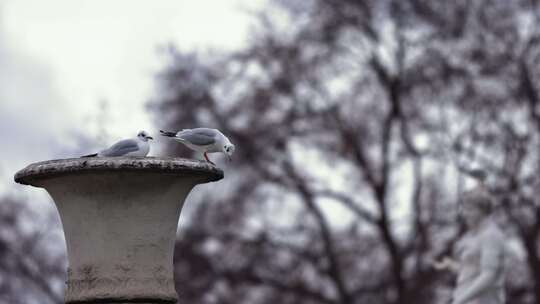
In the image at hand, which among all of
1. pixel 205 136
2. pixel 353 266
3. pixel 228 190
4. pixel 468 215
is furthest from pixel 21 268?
pixel 205 136

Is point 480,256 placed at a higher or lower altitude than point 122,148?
lower

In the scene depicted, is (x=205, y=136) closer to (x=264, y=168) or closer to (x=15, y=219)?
(x=264, y=168)

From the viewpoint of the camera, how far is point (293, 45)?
80.4 feet

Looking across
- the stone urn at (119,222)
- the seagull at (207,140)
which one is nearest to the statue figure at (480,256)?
the seagull at (207,140)

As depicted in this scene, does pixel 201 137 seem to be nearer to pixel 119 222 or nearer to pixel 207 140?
pixel 207 140

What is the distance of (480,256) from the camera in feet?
33.4

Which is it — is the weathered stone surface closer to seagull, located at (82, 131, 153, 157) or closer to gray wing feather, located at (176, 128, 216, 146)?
seagull, located at (82, 131, 153, 157)

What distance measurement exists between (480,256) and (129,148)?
13.6 ft

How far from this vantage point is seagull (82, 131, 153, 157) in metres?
6.75

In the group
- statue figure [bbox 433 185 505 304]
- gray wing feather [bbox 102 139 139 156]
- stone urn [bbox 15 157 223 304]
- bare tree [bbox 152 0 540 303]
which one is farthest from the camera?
bare tree [bbox 152 0 540 303]

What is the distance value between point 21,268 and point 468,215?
1757cm

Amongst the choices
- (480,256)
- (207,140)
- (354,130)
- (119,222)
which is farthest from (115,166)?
(354,130)

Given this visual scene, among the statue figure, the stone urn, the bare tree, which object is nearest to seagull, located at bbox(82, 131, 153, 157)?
the stone urn

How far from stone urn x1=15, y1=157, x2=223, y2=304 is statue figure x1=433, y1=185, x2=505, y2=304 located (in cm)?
390
